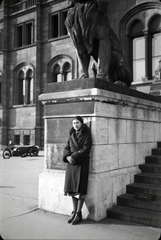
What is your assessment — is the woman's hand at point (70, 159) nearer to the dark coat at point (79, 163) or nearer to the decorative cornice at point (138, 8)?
the dark coat at point (79, 163)

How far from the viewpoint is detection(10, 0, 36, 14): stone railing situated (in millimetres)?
26614

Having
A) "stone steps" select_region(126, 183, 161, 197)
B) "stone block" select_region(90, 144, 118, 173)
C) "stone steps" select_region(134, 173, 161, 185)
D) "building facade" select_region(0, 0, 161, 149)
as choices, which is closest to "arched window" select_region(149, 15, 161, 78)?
"building facade" select_region(0, 0, 161, 149)

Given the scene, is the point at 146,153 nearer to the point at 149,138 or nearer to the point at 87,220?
the point at 149,138

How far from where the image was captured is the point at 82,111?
5.29 m

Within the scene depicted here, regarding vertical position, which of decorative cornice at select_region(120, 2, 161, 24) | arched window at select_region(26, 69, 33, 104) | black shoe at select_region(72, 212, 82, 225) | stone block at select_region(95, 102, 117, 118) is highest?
decorative cornice at select_region(120, 2, 161, 24)

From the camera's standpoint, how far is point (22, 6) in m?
27.4

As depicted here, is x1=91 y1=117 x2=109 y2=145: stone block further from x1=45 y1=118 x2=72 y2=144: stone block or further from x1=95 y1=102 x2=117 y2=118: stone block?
x1=45 y1=118 x2=72 y2=144: stone block

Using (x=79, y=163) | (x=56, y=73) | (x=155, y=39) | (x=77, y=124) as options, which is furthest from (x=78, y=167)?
(x=56, y=73)

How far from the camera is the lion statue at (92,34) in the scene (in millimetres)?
5633

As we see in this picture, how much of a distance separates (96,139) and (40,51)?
21.9 meters

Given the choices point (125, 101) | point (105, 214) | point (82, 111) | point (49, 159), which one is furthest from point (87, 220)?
point (125, 101)

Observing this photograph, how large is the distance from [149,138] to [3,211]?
4.13m

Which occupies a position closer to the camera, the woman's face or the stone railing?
the woman's face

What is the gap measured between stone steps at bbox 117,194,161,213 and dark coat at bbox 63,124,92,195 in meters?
1.18
